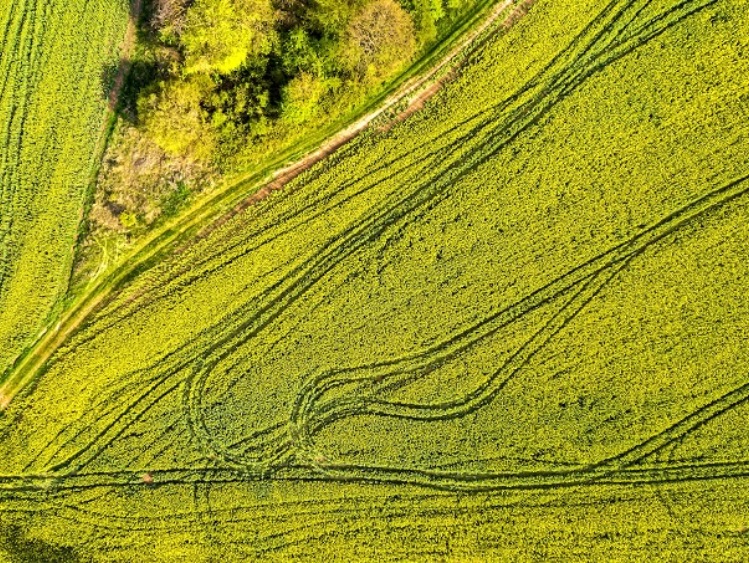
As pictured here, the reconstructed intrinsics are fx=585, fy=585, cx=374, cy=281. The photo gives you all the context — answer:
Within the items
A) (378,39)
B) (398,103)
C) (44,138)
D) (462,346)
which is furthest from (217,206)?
(462,346)

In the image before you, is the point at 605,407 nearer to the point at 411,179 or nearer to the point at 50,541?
the point at 411,179

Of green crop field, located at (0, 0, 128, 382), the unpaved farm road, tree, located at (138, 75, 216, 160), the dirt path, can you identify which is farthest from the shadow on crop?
tree, located at (138, 75, 216, 160)

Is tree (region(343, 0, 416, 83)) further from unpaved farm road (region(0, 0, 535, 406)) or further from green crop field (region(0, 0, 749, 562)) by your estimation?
green crop field (region(0, 0, 749, 562))

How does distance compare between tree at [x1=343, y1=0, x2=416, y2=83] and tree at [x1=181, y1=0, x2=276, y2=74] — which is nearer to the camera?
tree at [x1=181, y1=0, x2=276, y2=74]

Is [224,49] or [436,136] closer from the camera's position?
[224,49]

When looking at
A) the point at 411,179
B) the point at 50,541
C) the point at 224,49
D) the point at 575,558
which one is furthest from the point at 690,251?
the point at 50,541

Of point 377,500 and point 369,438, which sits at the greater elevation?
point 369,438

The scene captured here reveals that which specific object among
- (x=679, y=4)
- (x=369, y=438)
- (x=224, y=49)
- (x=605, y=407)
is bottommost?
(x=369, y=438)

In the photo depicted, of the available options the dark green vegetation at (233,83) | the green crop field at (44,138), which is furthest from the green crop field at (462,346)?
the green crop field at (44,138)
